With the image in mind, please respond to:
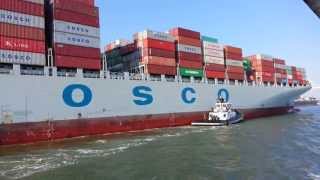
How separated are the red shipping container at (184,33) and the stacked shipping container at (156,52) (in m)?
1.45

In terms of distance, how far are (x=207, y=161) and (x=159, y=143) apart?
6.91 meters

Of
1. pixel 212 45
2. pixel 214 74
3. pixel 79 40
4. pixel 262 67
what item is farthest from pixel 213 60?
pixel 79 40

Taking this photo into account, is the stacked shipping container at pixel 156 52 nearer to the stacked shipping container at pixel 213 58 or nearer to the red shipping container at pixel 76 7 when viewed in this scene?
the stacked shipping container at pixel 213 58

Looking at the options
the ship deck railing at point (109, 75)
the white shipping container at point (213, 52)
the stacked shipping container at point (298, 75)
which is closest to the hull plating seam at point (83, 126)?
the ship deck railing at point (109, 75)

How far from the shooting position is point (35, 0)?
26.1 meters

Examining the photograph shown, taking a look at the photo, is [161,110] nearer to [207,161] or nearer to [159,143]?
[159,143]

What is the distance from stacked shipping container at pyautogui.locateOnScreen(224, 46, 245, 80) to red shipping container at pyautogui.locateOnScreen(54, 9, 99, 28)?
75.9ft

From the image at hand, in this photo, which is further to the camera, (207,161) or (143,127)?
(143,127)

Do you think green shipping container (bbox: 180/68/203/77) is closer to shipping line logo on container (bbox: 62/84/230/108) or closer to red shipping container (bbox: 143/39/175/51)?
shipping line logo on container (bbox: 62/84/230/108)

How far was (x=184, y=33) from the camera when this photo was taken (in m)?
41.5

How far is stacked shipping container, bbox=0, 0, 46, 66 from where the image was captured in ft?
79.2

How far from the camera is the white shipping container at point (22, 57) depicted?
78.6 feet

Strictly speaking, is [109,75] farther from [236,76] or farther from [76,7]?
[236,76]

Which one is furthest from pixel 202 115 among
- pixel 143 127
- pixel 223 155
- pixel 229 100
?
pixel 223 155
